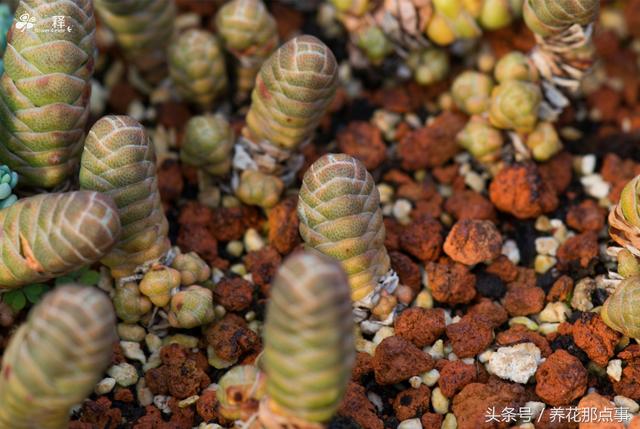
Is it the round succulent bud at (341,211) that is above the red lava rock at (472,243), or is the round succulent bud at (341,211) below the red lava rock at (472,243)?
above

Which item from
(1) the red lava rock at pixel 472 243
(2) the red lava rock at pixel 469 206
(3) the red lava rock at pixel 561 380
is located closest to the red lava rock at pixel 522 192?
(2) the red lava rock at pixel 469 206

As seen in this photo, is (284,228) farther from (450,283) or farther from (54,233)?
(54,233)

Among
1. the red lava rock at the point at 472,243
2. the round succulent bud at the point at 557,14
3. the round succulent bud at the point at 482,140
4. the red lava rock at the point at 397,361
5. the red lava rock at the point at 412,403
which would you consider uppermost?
the round succulent bud at the point at 557,14

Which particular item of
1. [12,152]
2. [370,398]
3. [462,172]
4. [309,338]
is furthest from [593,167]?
[12,152]

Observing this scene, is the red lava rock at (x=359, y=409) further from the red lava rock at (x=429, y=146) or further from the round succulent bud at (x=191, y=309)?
the red lava rock at (x=429, y=146)

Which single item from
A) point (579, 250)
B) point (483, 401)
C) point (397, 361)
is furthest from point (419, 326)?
point (579, 250)

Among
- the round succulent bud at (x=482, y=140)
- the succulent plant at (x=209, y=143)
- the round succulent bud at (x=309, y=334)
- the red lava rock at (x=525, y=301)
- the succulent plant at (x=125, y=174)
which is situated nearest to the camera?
the round succulent bud at (x=309, y=334)
